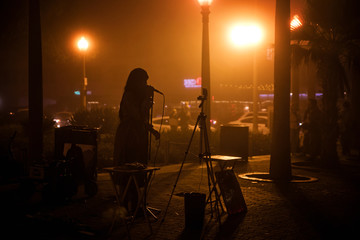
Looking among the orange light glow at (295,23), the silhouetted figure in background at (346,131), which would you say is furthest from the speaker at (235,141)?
the silhouetted figure in background at (346,131)

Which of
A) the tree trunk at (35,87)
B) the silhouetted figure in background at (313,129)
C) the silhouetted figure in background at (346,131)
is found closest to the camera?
the tree trunk at (35,87)

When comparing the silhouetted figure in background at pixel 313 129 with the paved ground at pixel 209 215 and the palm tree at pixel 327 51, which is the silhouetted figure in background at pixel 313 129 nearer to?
the palm tree at pixel 327 51

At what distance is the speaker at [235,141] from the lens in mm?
14961

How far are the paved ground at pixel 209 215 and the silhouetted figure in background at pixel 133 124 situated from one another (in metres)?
0.79

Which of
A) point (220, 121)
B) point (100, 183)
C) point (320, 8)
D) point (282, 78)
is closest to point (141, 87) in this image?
point (100, 183)

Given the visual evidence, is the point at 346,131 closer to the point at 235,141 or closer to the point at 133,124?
the point at 235,141

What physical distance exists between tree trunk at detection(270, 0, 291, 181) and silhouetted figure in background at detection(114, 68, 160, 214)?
4718mm

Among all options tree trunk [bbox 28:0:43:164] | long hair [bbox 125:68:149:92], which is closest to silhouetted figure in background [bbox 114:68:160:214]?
long hair [bbox 125:68:149:92]

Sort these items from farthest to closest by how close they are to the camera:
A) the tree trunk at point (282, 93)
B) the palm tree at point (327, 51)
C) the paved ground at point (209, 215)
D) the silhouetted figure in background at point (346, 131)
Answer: the silhouetted figure in background at point (346, 131)
the palm tree at point (327, 51)
the tree trunk at point (282, 93)
the paved ground at point (209, 215)

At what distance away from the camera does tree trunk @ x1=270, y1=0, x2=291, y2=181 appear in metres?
11.3

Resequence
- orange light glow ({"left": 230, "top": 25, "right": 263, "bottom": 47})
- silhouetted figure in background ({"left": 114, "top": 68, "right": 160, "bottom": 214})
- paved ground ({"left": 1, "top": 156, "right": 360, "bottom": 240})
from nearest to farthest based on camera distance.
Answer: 1. paved ground ({"left": 1, "top": 156, "right": 360, "bottom": 240})
2. silhouetted figure in background ({"left": 114, "top": 68, "right": 160, "bottom": 214})
3. orange light glow ({"left": 230, "top": 25, "right": 263, "bottom": 47})

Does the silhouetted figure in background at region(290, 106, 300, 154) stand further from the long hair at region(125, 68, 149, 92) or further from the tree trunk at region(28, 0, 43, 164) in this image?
the long hair at region(125, 68, 149, 92)

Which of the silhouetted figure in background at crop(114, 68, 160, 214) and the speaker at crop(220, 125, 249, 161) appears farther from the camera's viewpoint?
the speaker at crop(220, 125, 249, 161)

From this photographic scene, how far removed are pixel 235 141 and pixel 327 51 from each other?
12.5 feet
